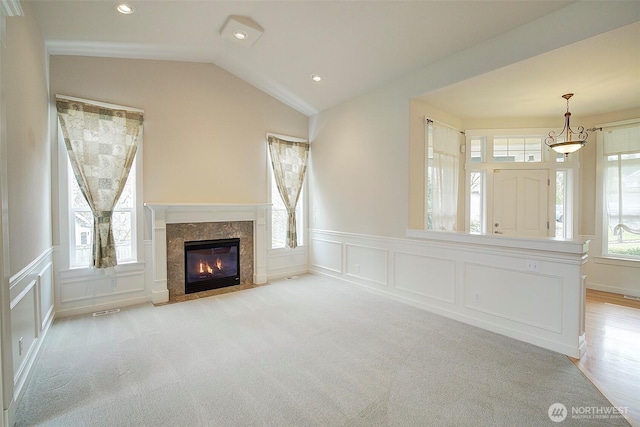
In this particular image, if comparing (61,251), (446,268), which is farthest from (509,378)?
(61,251)

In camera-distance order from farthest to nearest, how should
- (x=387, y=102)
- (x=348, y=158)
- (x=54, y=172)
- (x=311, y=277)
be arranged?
(x=311, y=277)
(x=348, y=158)
(x=387, y=102)
(x=54, y=172)

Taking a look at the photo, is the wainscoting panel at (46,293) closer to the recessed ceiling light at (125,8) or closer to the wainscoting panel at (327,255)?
the recessed ceiling light at (125,8)

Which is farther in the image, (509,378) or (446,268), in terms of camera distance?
(446,268)

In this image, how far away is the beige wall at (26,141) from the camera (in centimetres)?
→ 218

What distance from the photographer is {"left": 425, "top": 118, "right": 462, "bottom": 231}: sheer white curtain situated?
14.1 feet

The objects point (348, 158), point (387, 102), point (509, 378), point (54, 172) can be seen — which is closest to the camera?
point (509, 378)

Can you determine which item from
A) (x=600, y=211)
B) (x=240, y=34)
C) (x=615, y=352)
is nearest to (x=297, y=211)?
(x=240, y=34)

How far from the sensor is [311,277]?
5.57 metres

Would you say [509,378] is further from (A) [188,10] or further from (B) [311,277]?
(A) [188,10]

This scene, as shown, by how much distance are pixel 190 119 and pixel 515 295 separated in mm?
4965

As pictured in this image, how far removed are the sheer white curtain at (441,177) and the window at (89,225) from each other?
4267mm

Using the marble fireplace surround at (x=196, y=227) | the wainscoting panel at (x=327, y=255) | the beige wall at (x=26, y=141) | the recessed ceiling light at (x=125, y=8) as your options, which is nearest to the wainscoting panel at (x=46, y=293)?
the beige wall at (x=26, y=141)

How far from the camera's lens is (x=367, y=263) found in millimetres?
4766

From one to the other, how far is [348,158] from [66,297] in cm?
444
